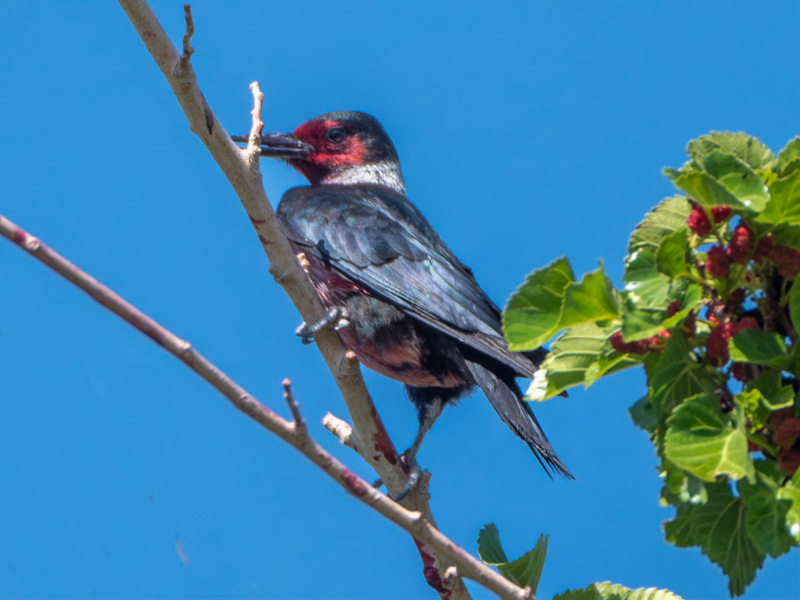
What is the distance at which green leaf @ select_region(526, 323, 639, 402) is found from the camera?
1728mm

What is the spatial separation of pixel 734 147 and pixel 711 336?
383 millimetres

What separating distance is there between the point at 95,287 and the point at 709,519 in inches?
46.4

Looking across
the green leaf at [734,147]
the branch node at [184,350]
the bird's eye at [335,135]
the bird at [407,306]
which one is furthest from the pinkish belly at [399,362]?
the green leaf at [734,147]

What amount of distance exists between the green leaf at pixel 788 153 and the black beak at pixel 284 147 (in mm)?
3741

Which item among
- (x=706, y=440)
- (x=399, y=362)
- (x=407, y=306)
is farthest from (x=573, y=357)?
(x=399, y=362)

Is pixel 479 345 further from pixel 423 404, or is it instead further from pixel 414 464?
pixel 423 404

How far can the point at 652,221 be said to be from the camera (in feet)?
5.89

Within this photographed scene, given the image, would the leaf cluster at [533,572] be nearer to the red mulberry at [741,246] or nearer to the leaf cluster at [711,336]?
the leaf cluster at [711,336]

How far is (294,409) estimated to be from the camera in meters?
1.84

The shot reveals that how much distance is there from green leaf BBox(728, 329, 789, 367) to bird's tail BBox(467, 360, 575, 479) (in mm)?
1808

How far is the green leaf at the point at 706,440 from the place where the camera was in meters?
1.48

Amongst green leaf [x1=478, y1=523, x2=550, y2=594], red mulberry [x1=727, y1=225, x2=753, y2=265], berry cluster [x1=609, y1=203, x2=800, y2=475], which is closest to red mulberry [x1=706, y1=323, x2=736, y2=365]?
berry cluster [x1=609, y1=203, x2=800, y2=475]

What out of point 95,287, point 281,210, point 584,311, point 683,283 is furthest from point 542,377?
point 281,210

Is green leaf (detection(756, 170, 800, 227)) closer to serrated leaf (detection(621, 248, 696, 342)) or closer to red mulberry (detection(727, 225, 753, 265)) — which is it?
red mulberry (detection(727, 225, 753, 265))
